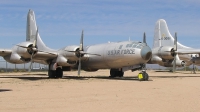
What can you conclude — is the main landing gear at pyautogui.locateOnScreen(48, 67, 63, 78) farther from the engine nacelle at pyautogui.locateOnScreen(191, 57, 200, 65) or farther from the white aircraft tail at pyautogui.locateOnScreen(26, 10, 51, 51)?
the engine nacelle at pyautogui.locateOnScreen(191, 57, 200, 65)

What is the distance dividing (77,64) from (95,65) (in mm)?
1636

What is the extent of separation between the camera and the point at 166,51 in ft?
97.8

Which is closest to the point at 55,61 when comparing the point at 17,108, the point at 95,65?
the point at 95,65

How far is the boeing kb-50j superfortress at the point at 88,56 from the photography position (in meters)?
23.0

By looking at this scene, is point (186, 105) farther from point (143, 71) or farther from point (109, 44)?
point (109, 44)

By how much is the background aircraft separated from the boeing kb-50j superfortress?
5.16 m

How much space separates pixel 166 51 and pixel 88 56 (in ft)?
28.0

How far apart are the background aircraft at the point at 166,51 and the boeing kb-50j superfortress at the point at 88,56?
5.16 meters

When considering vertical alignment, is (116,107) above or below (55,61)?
below

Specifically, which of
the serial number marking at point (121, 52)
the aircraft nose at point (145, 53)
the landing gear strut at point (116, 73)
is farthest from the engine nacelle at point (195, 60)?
the aircraft nose at point (145, 53)

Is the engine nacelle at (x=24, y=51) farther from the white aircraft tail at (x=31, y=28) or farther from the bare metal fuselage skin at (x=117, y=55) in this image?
the white aircraft tail at (x=31, y=28)

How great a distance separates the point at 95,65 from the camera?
2642 cm

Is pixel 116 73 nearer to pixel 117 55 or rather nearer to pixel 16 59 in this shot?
pixel 117 55

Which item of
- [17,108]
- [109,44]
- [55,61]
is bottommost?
[17,108]
